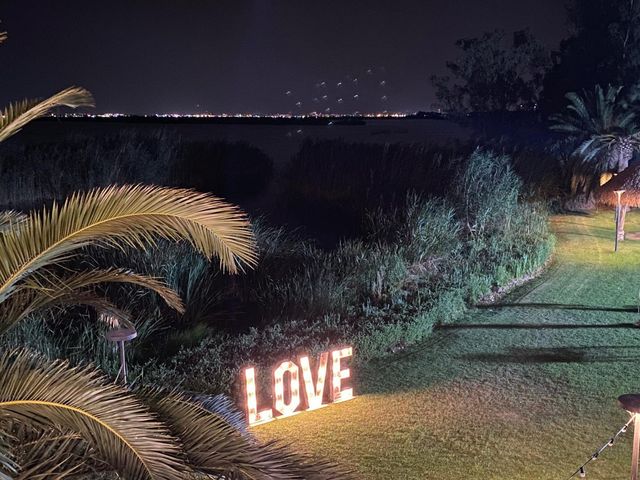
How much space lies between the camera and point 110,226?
3.44 meters

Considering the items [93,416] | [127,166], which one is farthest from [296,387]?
[127,166]

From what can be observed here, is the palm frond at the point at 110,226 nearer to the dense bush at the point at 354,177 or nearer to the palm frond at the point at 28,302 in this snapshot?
the palm frond at the point at 28,302

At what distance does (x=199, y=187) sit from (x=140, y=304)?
14898 millimetres

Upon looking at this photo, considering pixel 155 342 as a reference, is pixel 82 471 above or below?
above

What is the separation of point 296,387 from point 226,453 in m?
3.16

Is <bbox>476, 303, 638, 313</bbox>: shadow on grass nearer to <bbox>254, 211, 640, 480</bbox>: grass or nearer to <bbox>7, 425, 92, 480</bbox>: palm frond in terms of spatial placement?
<bbox>254, 211, 640, 480</bbox>: grass

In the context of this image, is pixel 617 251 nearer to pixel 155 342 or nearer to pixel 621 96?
pixel 155 342

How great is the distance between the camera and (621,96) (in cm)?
3023

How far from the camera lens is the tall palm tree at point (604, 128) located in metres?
24.2

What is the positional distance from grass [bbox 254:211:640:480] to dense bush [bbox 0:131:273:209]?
347 inches

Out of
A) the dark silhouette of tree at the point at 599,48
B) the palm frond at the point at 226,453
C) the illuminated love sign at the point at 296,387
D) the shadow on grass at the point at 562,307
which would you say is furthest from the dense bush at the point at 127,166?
the dark silhouette of tree at the point at 599,48

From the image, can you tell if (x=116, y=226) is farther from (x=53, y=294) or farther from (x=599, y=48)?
(x=599, y=48)

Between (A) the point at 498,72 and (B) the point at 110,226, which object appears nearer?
(B) the point at 110,226

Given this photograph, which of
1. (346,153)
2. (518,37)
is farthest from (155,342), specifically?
(518,37)
